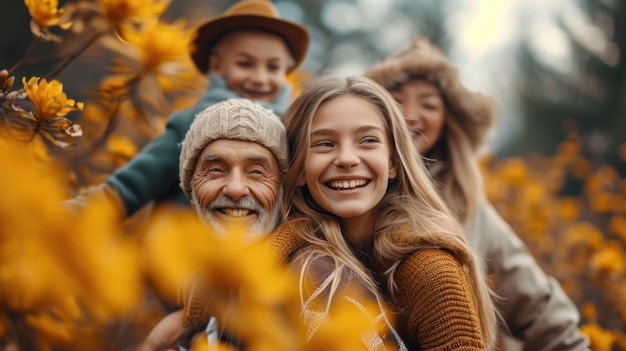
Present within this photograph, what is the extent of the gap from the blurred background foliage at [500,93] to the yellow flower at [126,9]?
28 mm

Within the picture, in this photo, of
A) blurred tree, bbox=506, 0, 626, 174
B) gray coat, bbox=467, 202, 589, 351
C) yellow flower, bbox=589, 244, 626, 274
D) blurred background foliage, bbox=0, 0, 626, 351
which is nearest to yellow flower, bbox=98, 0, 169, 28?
blurred background foliage, bbox=0, 0, 626, 351

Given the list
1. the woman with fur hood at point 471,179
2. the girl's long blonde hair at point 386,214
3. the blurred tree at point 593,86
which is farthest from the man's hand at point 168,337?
the blurred tree at point 593,86

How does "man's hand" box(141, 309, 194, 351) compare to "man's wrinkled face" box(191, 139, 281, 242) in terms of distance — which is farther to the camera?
"man's hand" box(141, 309, 194, 351)

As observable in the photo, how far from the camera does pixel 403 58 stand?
230 cm

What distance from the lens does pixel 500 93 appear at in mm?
10828

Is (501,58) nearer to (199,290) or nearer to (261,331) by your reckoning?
(199,290)

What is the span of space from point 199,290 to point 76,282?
106cm

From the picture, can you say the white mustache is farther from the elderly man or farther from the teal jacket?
the teal jacket

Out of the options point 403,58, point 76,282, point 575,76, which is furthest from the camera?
point 575,76

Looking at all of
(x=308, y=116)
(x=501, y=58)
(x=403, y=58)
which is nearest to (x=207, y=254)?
(x=308, y=116)

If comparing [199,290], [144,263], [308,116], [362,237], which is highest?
[144,263]

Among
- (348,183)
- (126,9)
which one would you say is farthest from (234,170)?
(126,9)

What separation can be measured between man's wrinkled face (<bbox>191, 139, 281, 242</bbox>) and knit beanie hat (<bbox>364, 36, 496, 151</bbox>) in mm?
865

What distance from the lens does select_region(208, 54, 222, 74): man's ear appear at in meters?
2.24
